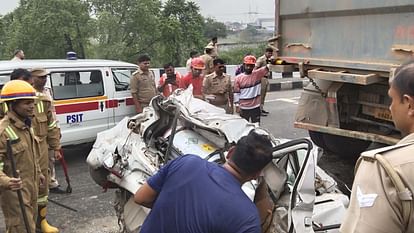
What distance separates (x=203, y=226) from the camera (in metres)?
2.03

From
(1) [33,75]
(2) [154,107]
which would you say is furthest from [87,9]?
(2) [154,107]

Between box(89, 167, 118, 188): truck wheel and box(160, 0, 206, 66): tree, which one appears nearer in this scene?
box(89, 167, 118, 188): truck wheel

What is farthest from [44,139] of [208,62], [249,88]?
[208,62]

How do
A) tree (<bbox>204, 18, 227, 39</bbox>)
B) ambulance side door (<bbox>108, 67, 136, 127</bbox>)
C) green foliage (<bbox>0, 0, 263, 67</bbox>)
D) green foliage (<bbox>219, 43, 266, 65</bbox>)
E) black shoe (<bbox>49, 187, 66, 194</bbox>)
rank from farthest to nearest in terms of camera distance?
tree (<bbox>204, 18, 227, 39</bbox>) → green foliage (<bbox>219, 43, 266, 65</bbox>) → green foliage (<bbox>0, 0, 263, 67</bbox>) → ambulance side door (<bbox>108, 67, 136, 127</bbox>) → black shoe (<bbox>49, 187, 66, 194</bbox>)

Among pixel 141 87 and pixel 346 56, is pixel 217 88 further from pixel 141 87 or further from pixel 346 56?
pixel 346 56

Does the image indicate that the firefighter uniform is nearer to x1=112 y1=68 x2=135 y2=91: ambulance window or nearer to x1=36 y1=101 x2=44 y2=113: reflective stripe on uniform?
x1=36 y1=101 x2=44 y2=113: reflective stripe on uniform

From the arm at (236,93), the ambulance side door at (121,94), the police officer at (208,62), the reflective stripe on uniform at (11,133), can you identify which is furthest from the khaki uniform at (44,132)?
the police officer at (208,62)

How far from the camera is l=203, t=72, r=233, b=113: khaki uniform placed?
24.2 ft

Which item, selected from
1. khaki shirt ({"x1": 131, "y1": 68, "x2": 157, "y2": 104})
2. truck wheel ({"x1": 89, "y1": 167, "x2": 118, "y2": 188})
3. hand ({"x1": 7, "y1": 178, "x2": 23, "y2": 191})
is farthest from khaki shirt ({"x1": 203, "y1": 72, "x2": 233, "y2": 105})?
hand ({"x1": 7, "y1": 178, "x2": 23, "y2": 191})

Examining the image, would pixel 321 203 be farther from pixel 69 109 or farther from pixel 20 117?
pixel 69 109

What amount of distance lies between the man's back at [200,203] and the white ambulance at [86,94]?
4610 millimetres

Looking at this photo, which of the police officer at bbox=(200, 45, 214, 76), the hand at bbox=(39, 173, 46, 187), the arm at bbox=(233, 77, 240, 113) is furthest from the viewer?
the police officer at bbox=(200, 45, 214, 76)

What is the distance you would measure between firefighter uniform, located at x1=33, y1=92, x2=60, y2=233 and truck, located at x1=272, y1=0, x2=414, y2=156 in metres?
2.86

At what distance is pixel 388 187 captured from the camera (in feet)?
4.82
